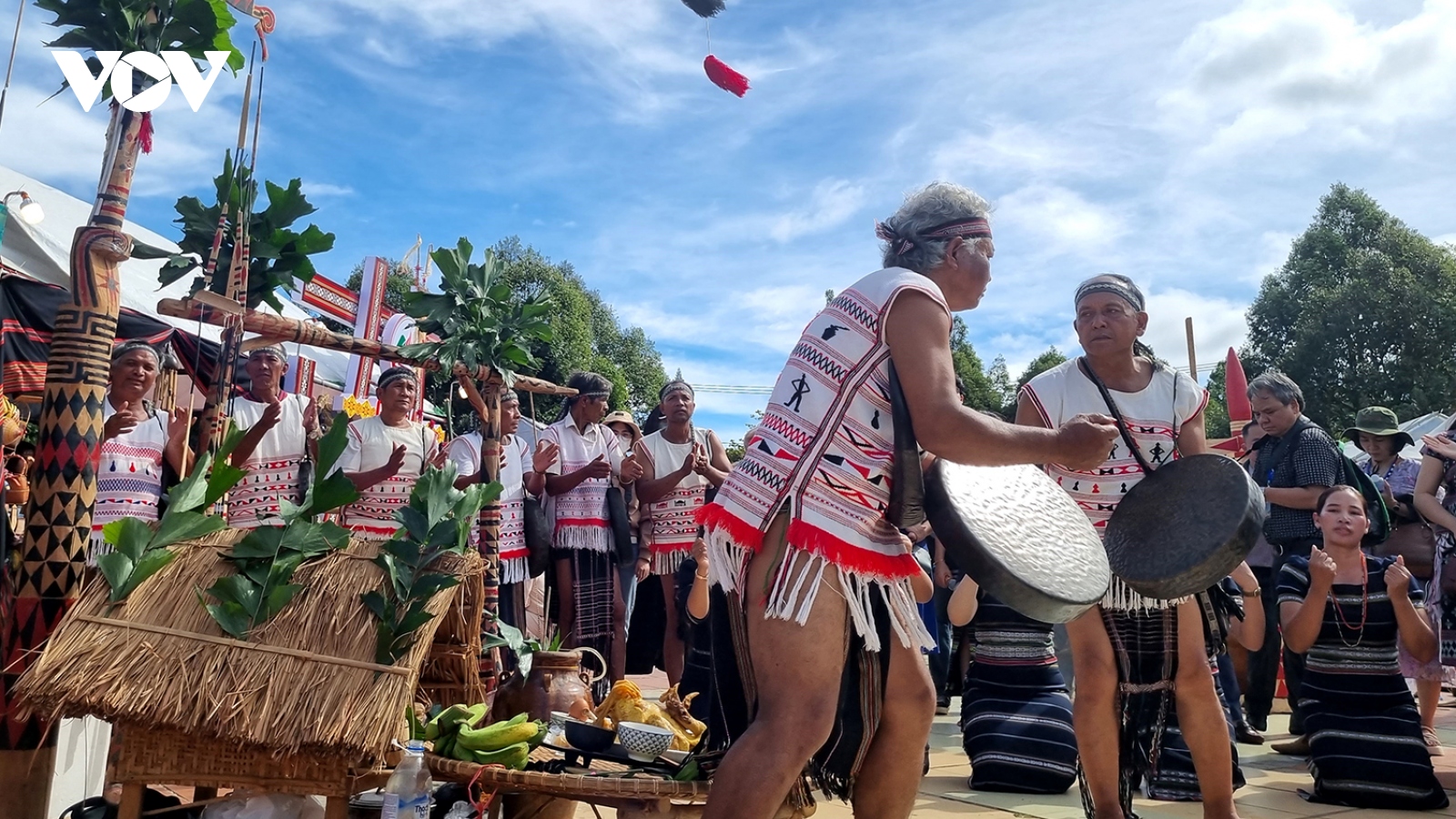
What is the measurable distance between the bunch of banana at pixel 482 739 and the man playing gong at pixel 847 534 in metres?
0.79

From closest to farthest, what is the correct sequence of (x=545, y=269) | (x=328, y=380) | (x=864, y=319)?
1. (x=864, y=319)
2. (x=328, y=380)
3. (x=545, y=269)

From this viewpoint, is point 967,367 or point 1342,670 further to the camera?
point 967,367

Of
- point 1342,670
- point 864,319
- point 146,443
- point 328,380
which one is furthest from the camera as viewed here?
point 328,380

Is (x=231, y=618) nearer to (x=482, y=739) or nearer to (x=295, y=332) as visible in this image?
(x=482, y=739)

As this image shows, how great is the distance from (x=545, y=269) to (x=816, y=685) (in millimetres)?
Answer: 25909

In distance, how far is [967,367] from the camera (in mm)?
27609

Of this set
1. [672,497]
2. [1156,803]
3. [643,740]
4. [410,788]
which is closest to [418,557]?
[410,788]

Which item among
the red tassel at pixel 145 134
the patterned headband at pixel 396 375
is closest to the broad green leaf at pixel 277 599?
the red tassel at pixel 145 134

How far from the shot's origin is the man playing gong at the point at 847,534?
2.17 m

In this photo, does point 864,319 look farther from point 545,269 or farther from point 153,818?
point 545,269

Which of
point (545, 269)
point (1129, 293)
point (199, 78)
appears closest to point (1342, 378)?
point (545, 269)

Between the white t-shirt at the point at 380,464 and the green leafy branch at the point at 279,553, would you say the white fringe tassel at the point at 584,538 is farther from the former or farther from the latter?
the green leafy branch at the point at 279,553

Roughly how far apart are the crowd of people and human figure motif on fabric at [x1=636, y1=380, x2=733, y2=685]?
0.06ft

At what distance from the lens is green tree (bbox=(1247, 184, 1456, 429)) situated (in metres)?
24.5
